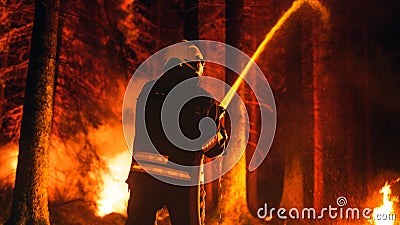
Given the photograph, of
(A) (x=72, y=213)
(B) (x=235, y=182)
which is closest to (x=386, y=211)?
(B) (x=235, y=182)

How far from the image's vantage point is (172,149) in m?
4.71

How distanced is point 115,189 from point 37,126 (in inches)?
170

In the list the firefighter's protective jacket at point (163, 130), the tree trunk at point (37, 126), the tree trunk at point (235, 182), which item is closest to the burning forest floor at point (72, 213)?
the tree trunk at point (37, 126)

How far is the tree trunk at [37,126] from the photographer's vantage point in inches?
301

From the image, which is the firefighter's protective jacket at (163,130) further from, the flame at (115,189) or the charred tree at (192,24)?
the charred tree at (192,24)

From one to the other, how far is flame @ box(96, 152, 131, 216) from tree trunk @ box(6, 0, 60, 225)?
10.4 ft

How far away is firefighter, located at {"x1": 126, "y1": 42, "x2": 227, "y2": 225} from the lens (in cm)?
463

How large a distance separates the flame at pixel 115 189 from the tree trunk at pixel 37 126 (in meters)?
3.17

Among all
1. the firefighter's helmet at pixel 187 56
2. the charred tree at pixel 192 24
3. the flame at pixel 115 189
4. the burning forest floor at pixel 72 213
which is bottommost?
the burning forest floor at pixel 72 213

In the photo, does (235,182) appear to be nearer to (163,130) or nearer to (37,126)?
(37,126)

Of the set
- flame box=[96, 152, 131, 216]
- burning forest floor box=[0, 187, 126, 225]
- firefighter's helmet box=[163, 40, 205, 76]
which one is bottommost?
burning forest floor box=[0, 187, 126, 225]

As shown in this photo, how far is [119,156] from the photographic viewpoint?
484 inches

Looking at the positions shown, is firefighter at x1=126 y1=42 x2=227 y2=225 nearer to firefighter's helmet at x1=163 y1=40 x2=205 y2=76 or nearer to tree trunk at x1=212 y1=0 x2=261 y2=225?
firefighter's helmet at x1=163 y1=40 x2=205 y2=76

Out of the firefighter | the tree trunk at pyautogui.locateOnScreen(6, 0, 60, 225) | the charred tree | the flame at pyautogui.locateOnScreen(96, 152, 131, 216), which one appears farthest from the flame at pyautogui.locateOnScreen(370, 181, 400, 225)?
the charred tree
